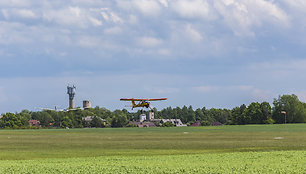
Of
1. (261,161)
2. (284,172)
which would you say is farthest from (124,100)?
(284,172)

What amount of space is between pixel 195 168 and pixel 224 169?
206 cm

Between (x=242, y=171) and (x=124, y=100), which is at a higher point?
(x=124, y=100)

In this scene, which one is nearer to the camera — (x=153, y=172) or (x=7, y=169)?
(x=153, y=172)

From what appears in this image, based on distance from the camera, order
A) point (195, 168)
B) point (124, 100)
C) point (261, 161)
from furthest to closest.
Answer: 1. point (124, 100)
2. point (261, 161)
3. point (195, 168)

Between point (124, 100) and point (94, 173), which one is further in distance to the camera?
point (124, 100)

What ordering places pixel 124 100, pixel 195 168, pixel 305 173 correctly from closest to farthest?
1. pixel 305 173
2. pixel 195 168
3. pixel 124 100

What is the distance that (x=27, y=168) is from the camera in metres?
32.3

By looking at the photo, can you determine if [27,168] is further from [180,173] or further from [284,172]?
[284,172]

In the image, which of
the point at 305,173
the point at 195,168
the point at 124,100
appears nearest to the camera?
the point at 305,173

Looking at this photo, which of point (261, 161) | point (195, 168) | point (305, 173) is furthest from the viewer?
point (261, 161)

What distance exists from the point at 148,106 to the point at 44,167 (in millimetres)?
58758

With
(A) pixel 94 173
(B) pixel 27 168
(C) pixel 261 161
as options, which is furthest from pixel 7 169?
(C) pixel 261 161

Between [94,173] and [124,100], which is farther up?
[124,100]

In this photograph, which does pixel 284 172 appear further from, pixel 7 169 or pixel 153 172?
pixel 7 169
